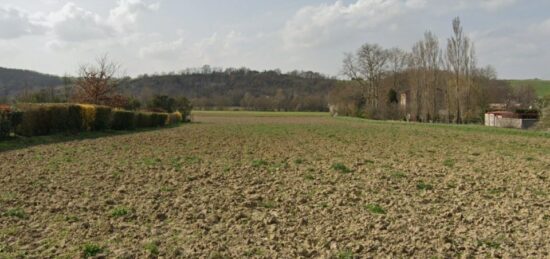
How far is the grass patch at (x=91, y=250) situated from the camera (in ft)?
17.3

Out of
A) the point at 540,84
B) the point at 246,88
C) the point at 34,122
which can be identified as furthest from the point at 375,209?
the point at 246,88

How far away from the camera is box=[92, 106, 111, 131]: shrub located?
94.9ft

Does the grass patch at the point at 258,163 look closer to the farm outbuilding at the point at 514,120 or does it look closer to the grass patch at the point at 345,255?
the grass patch at the point at 345,255

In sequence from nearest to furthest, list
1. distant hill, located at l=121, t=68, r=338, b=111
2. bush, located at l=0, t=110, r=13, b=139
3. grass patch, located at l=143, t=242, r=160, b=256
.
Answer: grass patch, located at l=143, t=242, r=160, b=256
bush, located at l=0, t=110, r=13, b=139
distant hill, located at l=121, t=68, r=338, b=111

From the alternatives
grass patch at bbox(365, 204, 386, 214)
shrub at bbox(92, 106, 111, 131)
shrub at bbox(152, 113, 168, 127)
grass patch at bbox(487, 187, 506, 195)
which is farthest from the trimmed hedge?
grass patch at bbox(487, 187, 506, 195)

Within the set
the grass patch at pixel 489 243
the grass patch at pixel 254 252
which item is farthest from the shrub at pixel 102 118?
the grass patch at pixel 489 243

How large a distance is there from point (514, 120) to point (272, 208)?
3633 centimetres

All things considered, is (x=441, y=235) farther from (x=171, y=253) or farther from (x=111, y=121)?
(x=111, y=121)

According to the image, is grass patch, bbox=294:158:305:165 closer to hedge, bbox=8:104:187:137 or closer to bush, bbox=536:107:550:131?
hedge, bbox=8:104:187:137

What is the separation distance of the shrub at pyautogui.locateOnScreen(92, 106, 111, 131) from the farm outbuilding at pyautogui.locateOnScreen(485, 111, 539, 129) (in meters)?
31.6

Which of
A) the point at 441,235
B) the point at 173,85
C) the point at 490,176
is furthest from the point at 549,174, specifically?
the point at 173,85

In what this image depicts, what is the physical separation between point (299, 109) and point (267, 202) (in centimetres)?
11240

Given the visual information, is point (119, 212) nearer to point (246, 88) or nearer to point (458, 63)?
point (458, 63)

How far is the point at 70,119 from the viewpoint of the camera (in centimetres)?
2595
